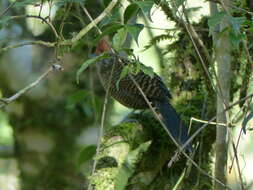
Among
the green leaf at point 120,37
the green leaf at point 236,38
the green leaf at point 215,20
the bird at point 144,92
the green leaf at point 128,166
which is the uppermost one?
the green leaf at point 215,20

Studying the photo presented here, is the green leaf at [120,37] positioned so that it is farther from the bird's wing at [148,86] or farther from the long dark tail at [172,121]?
the bird's wing at [148,86]

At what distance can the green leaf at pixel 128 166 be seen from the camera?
6.24 ft

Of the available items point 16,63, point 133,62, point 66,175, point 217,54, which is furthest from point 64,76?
point 133,62

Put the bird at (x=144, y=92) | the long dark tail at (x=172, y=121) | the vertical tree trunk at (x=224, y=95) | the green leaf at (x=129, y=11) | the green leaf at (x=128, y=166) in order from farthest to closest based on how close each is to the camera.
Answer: the bird at (x=144, y=92) < the long dark tail at (x=172, y=121) < the green leaf at (x=128, y=166) < the vertical tree trunk at (x=224, y=95) < the green leaf at (x=129, y=11)

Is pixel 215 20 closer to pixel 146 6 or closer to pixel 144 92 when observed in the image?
pixel 146 6

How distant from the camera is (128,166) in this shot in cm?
209

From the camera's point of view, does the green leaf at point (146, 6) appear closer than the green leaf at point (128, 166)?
Yes

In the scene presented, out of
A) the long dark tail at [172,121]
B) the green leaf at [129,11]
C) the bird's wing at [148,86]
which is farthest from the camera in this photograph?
the bird's wing at [148,86]

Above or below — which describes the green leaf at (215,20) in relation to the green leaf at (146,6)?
below

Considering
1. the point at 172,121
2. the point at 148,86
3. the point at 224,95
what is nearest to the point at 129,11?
the point at 224,95

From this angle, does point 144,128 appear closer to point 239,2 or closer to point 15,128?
point 239,2

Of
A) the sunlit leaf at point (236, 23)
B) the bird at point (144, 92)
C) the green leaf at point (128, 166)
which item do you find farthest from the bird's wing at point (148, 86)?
the sunlit leaf at point (236, 23)

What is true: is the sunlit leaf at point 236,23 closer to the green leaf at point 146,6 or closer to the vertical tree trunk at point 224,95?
the green leaf at point 146,6

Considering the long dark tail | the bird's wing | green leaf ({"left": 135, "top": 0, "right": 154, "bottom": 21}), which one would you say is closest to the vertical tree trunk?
green leaf ({"left": 135, "top": 0, "right": 154, "bottom": 21})
